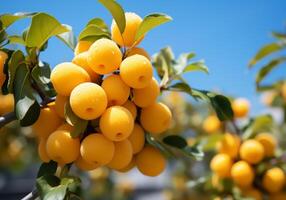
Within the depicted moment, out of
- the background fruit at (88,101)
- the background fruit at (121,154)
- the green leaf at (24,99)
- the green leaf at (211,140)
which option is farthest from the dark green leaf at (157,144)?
the green leaf at (211,140)

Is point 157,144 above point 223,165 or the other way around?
above

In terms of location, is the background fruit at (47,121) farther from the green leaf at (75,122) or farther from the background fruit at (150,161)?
the background fruit at (150,161)

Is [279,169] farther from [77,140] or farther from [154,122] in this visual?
[77,140]

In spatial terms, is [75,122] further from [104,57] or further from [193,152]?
[193,152]

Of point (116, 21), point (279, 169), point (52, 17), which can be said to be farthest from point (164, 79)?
point (279, 169)

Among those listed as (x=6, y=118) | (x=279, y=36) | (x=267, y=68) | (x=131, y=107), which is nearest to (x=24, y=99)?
(x=6, y=118)

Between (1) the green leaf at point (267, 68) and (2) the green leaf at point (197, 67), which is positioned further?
(1) the green leaf at point (267, 68)
